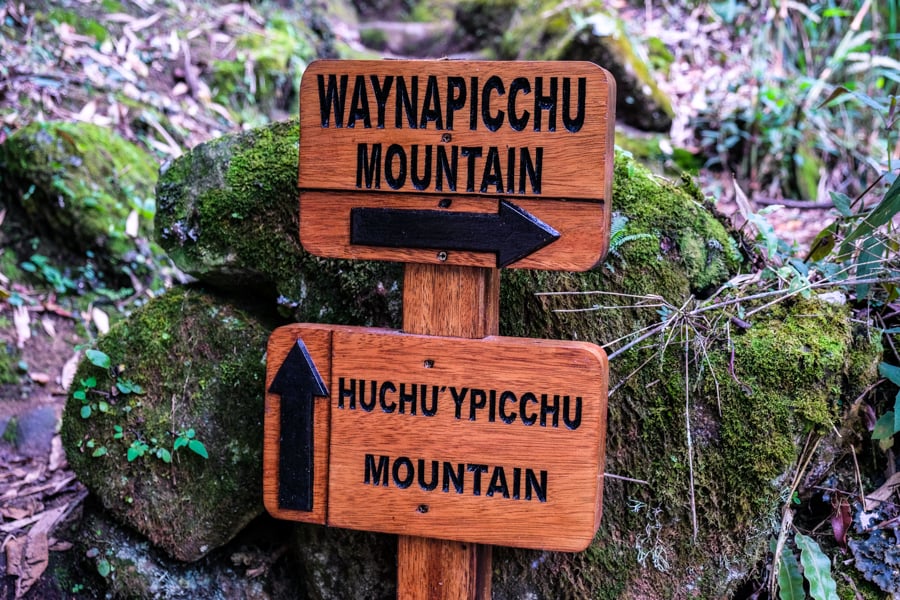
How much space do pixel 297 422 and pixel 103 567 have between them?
101cm

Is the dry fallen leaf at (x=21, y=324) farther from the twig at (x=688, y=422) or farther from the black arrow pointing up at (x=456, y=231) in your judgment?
the twig at (x=688, y=422)

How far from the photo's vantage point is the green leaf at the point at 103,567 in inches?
95.6

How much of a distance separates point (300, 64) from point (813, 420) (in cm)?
461

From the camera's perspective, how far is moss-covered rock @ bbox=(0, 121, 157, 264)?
387cm

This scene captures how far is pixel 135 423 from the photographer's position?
2.49 meters

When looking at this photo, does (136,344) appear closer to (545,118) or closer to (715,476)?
(545,118)

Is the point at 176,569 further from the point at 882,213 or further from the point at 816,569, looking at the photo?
the point at 882,213

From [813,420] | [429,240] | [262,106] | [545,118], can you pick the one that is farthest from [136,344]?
[262,106]

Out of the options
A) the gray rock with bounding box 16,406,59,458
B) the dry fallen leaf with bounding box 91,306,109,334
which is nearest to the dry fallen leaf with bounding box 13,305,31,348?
the dry fallen leaf with bounding box 91,306,109,334

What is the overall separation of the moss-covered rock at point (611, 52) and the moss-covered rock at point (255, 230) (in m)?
3.41

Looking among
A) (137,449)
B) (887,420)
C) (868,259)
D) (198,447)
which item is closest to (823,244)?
(868,259)

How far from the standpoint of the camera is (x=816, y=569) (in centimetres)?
203

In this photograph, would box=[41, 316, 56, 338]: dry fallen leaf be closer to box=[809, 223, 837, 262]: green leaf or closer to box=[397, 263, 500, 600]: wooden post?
box=[397, 263, 500, 600]: wooden post

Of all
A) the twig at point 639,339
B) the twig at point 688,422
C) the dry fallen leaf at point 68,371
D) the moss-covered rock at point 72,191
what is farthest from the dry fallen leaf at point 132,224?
the twig at point 688,422
